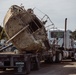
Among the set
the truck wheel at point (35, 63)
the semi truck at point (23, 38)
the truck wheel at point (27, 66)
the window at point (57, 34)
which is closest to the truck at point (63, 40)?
the window at point (57, 34)

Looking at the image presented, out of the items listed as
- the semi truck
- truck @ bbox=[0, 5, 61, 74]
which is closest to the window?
the semi truck

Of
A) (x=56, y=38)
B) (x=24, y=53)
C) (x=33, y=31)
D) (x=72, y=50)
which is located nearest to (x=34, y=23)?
(x=33, y=31)

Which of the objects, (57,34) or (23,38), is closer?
(23,38)

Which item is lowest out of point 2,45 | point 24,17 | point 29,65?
point 29,65

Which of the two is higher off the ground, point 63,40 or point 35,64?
point 63,40

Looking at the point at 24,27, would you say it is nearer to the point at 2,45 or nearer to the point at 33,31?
the point at 33,31

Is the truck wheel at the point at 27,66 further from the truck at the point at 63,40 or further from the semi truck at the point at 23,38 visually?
the truck at the point at 63,40

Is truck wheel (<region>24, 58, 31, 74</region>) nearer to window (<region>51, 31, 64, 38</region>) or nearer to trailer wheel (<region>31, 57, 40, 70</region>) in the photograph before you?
trailer wheel (<region>31, 57, 40, 70</region>)

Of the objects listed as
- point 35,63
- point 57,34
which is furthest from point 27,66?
point 57,34

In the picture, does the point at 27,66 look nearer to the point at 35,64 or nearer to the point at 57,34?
the point at 35,64

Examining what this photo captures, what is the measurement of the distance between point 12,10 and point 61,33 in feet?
30.1

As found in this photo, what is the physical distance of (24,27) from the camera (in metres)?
15.2

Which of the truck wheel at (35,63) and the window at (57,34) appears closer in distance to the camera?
the truck wheel at (35,63)

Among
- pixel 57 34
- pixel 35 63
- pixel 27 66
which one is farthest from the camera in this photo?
pixel 57 34
